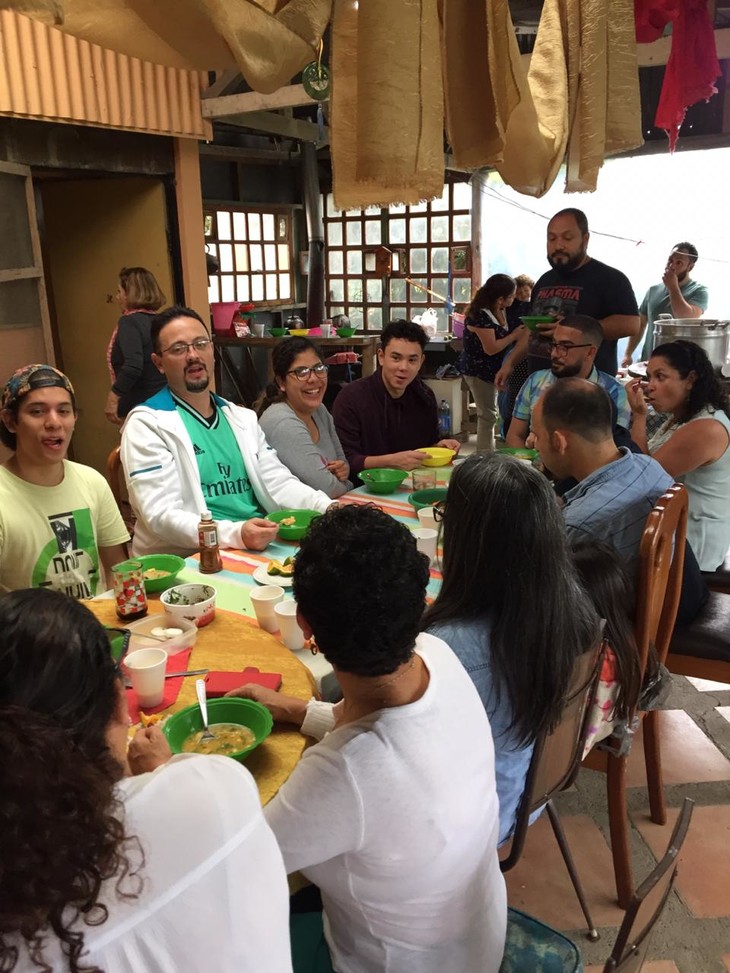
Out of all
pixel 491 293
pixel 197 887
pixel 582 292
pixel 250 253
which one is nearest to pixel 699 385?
pixel 582 292

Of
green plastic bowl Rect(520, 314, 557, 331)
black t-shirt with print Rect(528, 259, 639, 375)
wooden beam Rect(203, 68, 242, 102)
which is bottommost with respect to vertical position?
green plastic bowl Rect(520, 314, 557, 331)

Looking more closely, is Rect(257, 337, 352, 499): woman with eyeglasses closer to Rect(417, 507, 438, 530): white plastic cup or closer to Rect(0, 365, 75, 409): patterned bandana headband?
Rect(417, 507, 438, 530): white plastic cup

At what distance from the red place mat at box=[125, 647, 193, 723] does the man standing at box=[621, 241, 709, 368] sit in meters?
4.36

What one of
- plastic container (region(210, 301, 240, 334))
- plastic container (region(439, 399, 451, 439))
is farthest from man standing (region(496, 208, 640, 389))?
plastic container (region(210, 301, 240, 334))

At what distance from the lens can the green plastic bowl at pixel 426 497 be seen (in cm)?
273

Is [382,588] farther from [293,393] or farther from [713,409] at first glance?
[713,409]

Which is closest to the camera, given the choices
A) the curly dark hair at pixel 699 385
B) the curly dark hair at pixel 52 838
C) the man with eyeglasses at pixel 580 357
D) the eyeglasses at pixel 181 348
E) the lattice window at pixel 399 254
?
the curly dark hair at pixel 52 838

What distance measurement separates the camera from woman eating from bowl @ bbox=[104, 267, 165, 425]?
14.4 ft

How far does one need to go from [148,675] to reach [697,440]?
220cm

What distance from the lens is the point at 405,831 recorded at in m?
1.03

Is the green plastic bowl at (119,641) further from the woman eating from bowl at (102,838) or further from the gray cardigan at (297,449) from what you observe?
the gray cardigan at (297,449)

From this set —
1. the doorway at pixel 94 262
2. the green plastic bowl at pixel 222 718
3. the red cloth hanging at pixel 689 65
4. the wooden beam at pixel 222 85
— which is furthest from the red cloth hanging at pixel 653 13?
the doorway at pixel 94 262

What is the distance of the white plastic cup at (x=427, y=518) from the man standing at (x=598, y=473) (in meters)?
0.43

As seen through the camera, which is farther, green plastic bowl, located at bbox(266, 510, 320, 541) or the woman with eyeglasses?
the woman with eyeglasses
